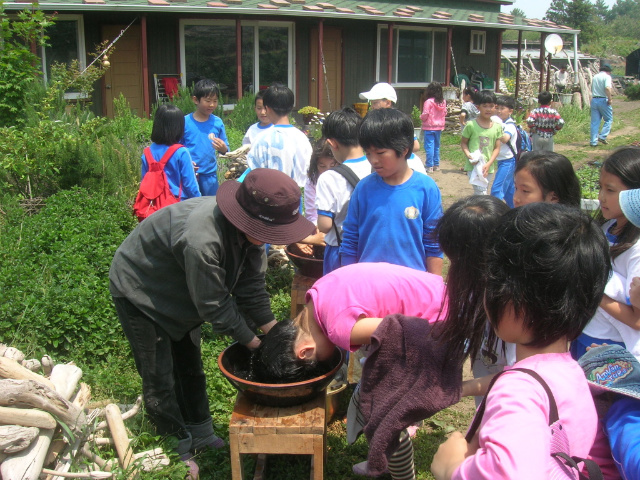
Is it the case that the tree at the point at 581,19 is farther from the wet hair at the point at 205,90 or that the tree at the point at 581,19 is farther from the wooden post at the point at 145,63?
the wet hair at the point at 205,90

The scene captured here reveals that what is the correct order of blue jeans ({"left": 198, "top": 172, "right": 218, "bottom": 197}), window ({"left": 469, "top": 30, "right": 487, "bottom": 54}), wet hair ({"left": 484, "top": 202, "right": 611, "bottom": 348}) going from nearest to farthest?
wet hair ({"left": 484, "top": 202, "right": 611, "bottom": 348}), blue jeans ({"left": 198, "top": 172, "right": 218, "bottom": 197}), window ({"left": 469, "top": 30, "right": 487, "bottom": 54})

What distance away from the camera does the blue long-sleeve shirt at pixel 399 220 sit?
3.20 meters

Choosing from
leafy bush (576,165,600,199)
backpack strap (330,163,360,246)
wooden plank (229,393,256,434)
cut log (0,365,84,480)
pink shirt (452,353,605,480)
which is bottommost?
cut log (0,365,84,480)

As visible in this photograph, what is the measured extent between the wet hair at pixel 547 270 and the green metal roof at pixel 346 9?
10.0 m

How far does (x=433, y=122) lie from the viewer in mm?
11172

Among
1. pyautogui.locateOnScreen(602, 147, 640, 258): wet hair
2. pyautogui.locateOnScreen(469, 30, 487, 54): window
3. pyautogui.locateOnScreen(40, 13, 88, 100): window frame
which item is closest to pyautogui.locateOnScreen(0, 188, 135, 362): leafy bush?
pyautogui.locateOnScreen(602, 147, 640, 258): wet hair

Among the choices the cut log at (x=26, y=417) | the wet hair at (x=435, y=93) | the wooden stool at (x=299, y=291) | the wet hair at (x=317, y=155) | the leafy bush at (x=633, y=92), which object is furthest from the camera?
the leafy bush at (x=633, y=92)

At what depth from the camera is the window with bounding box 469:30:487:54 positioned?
62.0ft

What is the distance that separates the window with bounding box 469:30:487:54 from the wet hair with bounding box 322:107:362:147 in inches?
650

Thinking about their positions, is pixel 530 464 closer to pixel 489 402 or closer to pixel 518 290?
pixel 489 402

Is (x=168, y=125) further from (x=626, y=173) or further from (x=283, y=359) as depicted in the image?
(x=626, y=173)

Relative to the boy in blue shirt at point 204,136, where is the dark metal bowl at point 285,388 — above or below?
below

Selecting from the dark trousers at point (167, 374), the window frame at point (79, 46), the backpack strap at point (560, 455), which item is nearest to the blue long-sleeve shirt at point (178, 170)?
the dark trousers at point (167, 374)

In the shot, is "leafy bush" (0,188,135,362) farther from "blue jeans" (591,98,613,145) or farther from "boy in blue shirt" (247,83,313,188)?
"blue jeans" (591,98,613,145)
